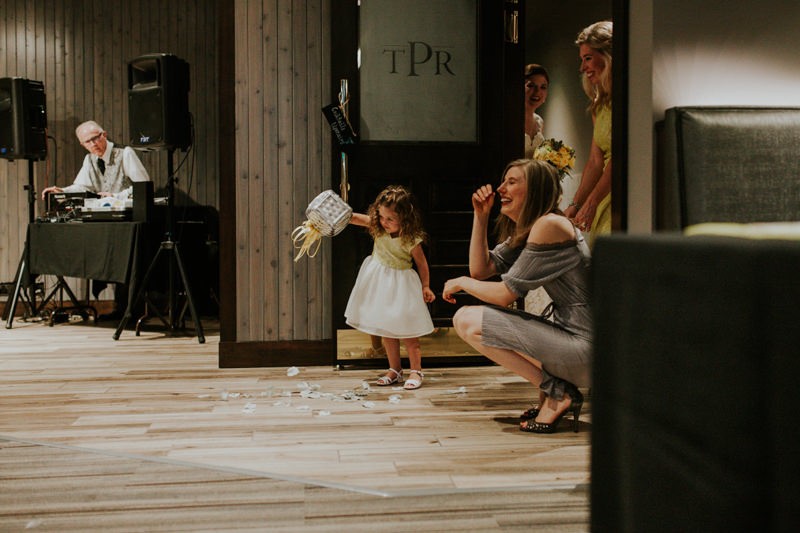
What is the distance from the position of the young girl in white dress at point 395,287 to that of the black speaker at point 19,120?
367 centimetres

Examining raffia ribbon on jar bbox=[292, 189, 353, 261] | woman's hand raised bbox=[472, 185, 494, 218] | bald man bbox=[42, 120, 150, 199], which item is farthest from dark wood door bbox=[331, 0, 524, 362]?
bald man bbox=[42, 120, 150, 199]

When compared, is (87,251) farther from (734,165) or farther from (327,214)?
(734,165)

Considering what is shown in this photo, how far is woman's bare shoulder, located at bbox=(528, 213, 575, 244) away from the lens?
263cm

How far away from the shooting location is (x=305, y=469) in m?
2.30

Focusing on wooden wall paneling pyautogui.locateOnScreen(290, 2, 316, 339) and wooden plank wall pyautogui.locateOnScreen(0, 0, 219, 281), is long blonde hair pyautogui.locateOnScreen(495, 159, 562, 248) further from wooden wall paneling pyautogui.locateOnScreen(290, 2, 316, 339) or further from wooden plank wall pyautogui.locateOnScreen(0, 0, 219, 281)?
wooden plank wall pyautogui.locateOnScreen(0, 0, 219, 281)

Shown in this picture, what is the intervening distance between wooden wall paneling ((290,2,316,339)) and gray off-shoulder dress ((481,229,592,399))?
154cm

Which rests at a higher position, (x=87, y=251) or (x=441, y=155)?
(x=441, y=155)

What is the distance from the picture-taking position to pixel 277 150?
4.06 meters

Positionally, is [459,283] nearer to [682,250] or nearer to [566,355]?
[566,355]

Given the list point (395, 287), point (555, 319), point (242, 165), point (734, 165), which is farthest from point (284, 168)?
point (734, 165)

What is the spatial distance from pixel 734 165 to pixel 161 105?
4060 millimetres

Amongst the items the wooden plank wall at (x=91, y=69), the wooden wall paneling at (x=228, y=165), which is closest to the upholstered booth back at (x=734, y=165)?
the wooden wall paneling at (x=228, y=165)

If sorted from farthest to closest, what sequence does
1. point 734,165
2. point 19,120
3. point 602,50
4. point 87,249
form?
point 19,120 → point 87,249 → point 602,50 → point 734,165

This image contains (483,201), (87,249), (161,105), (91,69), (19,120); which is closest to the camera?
(483,201)
